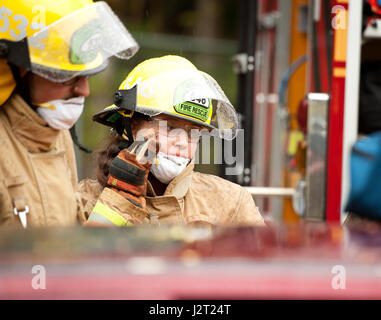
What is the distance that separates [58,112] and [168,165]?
38 centimetres

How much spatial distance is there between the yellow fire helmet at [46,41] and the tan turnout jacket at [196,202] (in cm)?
39

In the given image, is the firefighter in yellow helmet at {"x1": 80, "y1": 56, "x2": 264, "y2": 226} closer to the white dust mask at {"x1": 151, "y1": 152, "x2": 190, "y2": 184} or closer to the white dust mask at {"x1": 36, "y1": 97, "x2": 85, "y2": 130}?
the white dust mask at {"x1": 151, "y1": 152, "x2": 190, "y2": 184}

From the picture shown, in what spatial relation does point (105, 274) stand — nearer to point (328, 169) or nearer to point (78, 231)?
point (78, 231)

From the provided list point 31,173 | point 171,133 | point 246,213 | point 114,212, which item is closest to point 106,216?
point 114,212

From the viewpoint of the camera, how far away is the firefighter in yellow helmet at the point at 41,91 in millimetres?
1998

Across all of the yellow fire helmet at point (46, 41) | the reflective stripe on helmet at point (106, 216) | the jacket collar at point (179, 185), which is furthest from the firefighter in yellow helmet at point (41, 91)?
the jacket collar at point (179, 185)

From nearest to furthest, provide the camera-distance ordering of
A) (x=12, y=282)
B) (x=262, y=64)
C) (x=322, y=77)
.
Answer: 1. (x=12, y=282)
2. (x=322, y=77)
3. (x=262, y=64)

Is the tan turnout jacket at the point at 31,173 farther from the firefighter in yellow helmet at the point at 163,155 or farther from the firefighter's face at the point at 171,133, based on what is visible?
the firefighter's face at the point at 171,133

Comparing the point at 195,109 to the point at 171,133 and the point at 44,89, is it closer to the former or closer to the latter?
the point at 171,133

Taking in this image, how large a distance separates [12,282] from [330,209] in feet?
7.90

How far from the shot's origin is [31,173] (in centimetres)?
201

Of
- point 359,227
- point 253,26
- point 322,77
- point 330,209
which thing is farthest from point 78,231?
point 253,26

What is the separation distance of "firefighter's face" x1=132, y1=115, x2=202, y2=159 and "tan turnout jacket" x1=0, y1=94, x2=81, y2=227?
27 cm

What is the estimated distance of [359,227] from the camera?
1545 mm
